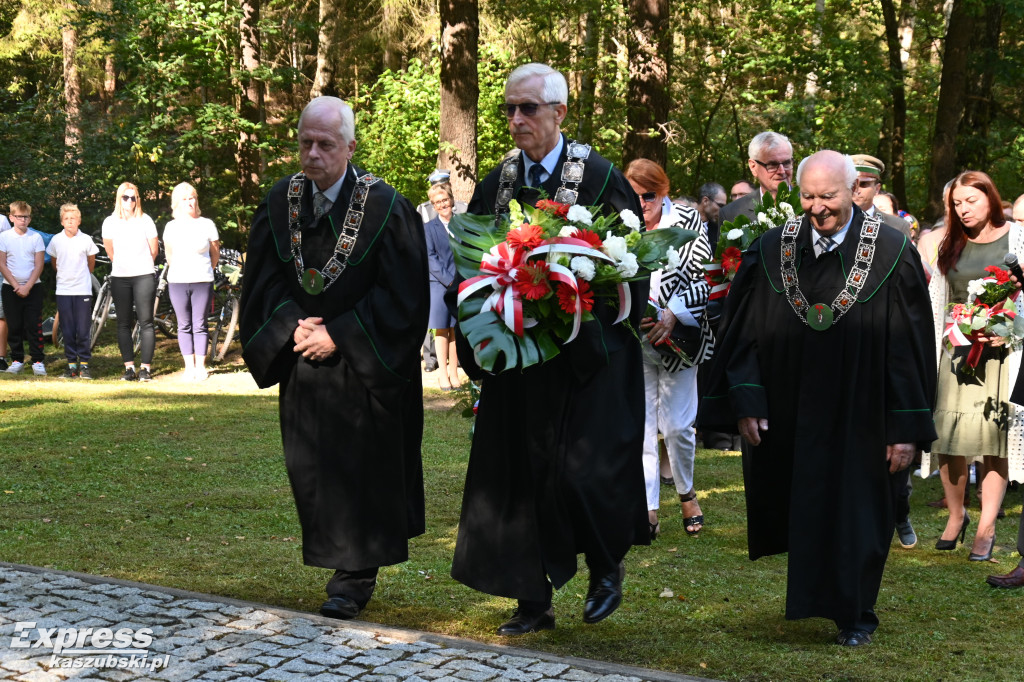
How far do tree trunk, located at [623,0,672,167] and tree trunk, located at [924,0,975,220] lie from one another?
15.8ft

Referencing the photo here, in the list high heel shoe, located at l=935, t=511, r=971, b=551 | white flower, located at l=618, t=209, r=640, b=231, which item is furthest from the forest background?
white flower, located at l=618, t=209, r=640, b=231

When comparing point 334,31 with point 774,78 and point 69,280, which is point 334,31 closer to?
point 774,78

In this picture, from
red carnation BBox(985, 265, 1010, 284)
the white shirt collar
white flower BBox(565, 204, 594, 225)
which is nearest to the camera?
white flower BBox(565, 204, 594, 225)

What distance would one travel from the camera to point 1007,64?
70.2ft

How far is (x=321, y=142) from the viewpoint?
244 inches

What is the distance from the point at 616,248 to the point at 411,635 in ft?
6.21

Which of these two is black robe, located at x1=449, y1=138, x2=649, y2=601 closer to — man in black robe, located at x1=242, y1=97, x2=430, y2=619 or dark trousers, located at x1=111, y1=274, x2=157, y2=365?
man in black robe, located at x1=242, y1=97, x2=430, y2=619

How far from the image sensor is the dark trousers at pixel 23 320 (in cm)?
1653

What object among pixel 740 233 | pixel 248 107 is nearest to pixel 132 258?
pixel 248 107

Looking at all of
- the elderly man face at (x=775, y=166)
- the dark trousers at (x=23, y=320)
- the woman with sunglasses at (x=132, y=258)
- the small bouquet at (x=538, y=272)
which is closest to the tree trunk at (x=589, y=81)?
the woman with sunglasses at (x=132, y=258)

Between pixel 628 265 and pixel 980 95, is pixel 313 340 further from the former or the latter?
pixel 980 95

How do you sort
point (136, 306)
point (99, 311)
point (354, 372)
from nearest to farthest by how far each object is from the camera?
point (354, 372), point (136, 306), point (99, 311)

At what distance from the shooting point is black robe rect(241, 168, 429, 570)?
246 inches

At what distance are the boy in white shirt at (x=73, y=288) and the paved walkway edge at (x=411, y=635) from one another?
32.4 ft
